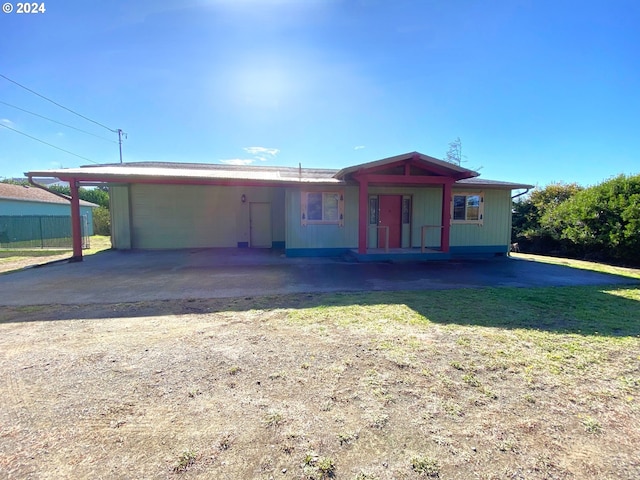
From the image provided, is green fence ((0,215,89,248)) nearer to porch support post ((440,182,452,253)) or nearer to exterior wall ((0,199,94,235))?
exterior wall ((0,199,94,235))

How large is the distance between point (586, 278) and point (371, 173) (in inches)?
242

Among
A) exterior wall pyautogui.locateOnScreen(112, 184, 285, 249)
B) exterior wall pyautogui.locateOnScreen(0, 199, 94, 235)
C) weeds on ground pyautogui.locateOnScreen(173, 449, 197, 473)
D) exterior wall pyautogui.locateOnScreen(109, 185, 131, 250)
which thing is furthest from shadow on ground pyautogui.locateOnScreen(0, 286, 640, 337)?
exterior wall pyautogui.locateOnScreen(0, 199, 94, 235)

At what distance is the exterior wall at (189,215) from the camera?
1235cm

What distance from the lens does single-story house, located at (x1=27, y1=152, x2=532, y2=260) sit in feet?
30.3

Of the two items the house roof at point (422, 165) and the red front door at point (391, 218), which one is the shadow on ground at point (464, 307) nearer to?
the house roof at point (422, 165)

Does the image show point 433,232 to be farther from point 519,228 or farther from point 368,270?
point 519,228

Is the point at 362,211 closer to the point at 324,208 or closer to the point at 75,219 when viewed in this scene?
the point at 324,208

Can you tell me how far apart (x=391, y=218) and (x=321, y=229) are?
8.82 ft

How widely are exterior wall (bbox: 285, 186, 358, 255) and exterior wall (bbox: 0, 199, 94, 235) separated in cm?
1496

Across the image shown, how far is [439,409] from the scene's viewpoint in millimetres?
2203

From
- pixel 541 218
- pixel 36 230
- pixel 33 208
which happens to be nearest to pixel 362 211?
pixel 541 218

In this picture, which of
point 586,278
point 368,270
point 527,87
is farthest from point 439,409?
point 527,87

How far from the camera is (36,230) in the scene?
15.4m

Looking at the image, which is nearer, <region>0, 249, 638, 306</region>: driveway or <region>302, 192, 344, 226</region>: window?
<region>0, 249, 638, 306</region>: driveway
